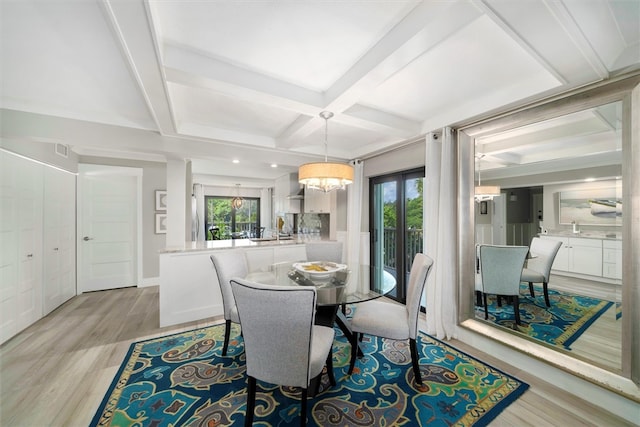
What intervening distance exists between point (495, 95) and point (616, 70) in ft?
2.36

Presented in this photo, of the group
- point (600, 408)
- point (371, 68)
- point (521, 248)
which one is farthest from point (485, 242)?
point (371, 68)

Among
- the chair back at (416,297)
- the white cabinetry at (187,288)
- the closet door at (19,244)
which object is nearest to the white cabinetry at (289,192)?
the white cabinetry at (187,288)

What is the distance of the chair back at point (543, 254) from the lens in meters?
2.33

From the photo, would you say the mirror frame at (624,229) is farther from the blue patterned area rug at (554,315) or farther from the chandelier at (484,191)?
the chandelier at (484,191)

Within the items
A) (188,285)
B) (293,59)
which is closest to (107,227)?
(188,285)

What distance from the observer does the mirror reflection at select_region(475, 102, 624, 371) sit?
73.5 inches

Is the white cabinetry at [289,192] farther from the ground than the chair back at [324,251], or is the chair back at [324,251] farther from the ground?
the white cabinetry at [289,192]

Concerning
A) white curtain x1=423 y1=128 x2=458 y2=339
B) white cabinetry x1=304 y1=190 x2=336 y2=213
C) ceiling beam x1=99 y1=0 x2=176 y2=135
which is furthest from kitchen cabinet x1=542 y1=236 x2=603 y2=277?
ceiling beam x1=99 y1=0 x2=176 y2=135

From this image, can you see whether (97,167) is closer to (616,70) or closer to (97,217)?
(97,217)

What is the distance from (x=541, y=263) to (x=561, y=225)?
0.40 meters

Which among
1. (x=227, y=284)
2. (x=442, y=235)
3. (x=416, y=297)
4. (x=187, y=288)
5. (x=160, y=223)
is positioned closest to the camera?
(x=416, y=297)

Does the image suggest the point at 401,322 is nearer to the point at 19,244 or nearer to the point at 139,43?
the point at 139,43

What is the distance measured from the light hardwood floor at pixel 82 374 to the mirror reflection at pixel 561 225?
47 cm

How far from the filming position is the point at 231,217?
26.8ft
